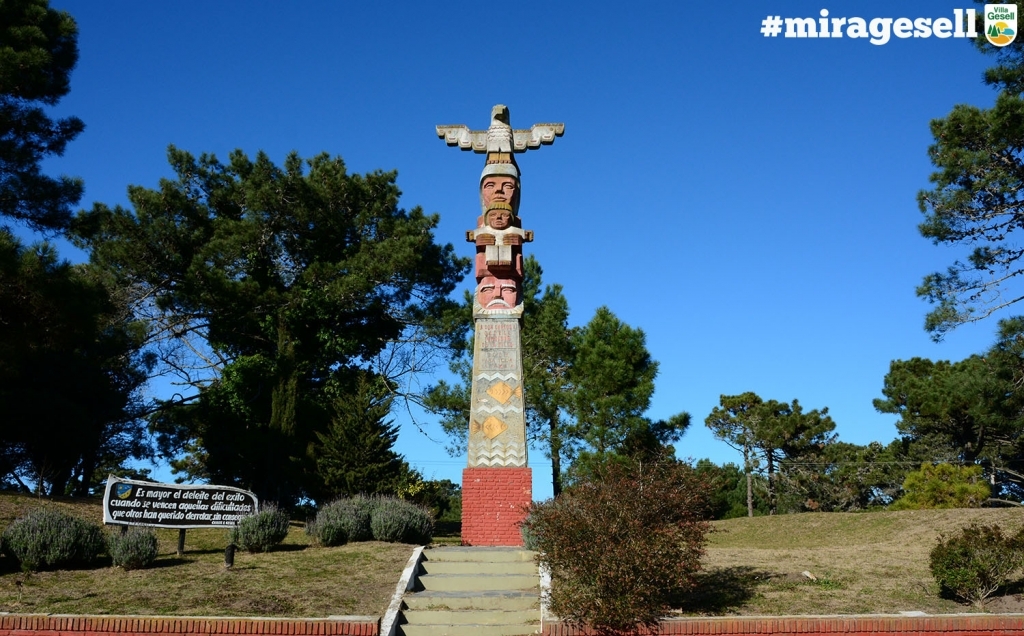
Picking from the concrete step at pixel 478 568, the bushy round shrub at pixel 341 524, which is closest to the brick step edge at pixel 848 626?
the concrete step at pixel 478 568

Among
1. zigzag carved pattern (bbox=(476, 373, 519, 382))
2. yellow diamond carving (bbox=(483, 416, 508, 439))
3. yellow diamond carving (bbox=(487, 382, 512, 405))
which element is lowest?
yellow diamond carving (bbox=(483, 416, 508, 439))

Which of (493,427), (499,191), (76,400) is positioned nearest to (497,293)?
(499,191)

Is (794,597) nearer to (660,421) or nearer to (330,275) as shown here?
(660,421)

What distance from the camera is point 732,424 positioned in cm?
4553

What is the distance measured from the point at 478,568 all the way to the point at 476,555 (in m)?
0.59

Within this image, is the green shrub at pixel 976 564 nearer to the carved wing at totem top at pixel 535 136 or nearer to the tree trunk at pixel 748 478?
the carved wing at totem top at pixel 535 136

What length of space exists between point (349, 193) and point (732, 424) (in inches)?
967

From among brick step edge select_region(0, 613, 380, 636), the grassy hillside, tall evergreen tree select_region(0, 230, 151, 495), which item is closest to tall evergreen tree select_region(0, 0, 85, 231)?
tall evergreen tree select_region(0, 230, 151, 495)

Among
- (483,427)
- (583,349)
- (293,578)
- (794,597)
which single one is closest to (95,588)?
(293,578)

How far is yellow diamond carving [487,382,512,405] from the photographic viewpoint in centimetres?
1767

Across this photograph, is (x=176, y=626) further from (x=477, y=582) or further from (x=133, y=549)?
(x=477, y=582)

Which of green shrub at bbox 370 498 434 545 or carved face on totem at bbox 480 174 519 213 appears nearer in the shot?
green shrub at bbox 370 498 434 545

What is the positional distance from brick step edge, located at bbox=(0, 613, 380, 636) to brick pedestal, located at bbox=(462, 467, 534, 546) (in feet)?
21.6

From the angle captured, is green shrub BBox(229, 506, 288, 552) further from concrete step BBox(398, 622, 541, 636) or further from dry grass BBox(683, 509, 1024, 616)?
dry grass BBox(683, 509, 1024, 616)
